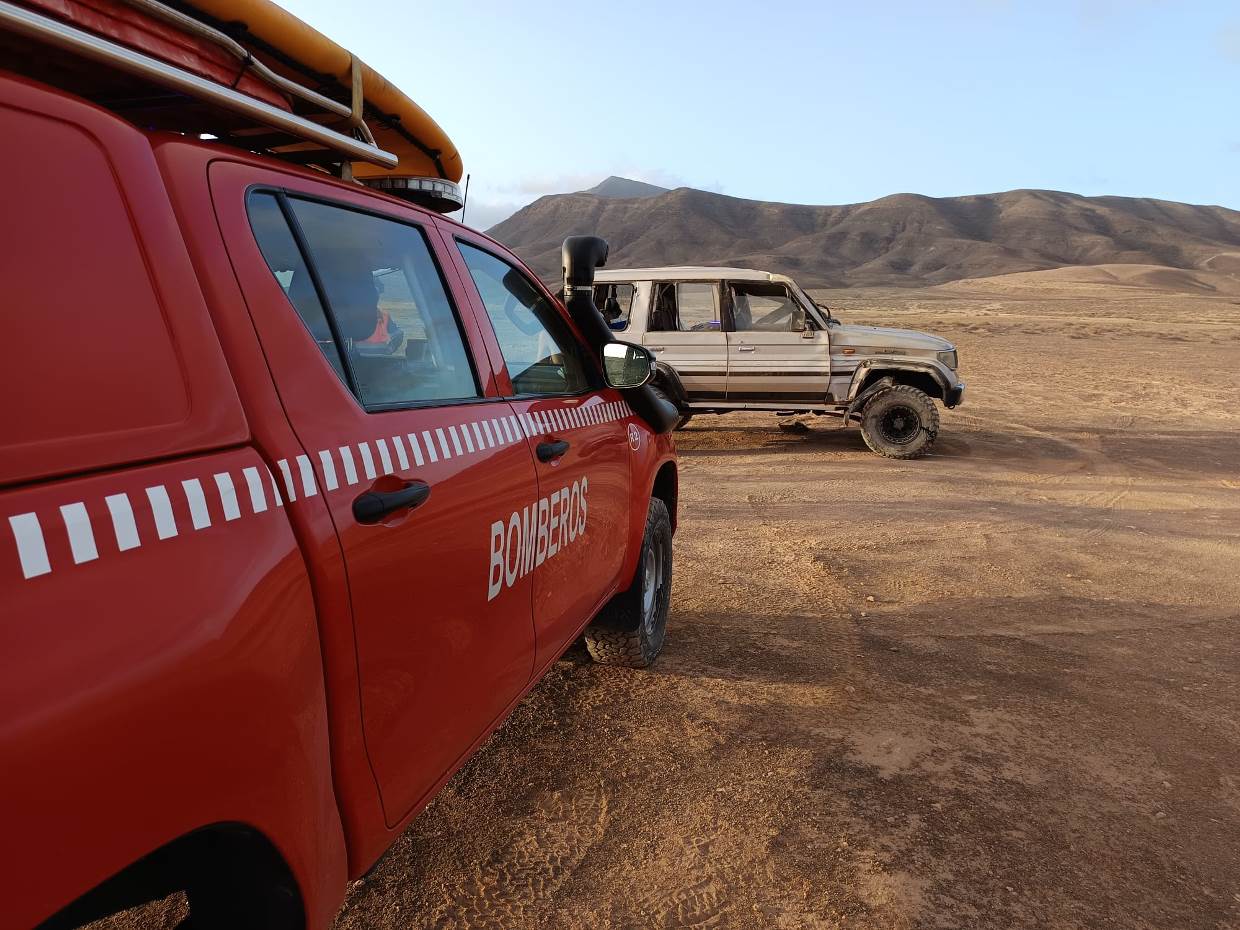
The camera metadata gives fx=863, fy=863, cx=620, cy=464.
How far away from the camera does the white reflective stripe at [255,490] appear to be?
1.36 metres

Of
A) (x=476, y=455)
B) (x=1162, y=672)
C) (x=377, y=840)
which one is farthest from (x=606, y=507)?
(x=1162, y=672)

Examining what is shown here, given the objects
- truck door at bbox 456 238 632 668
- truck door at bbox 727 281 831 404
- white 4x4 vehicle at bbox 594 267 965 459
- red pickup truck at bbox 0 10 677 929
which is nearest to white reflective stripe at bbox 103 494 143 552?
red pickup truck at bbox 0 10 677 929

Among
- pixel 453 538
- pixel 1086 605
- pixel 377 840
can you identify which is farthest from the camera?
pixel 1086 605

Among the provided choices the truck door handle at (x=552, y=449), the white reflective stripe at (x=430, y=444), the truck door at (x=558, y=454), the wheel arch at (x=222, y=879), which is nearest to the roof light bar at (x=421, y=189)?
the truck door at (x=558, y=454)

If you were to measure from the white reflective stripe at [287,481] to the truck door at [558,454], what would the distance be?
2.46 ft

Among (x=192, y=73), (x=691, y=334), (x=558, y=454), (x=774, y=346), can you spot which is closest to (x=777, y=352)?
(x=774, y=346)

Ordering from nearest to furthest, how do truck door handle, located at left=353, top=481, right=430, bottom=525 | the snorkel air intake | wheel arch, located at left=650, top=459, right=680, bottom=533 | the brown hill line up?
truck door handle, located at left=353, top=481, right=430, bottom=525 → the snorkel air intake → wheel arch, located at left=650, top=459, right=680, bottom=533 → the brown hill

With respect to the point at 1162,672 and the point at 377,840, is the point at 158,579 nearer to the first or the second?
the point at 377,840

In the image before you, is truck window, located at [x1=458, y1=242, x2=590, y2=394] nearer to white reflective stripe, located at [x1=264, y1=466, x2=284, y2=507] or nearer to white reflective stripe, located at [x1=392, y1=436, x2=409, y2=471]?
white reflective stripe, located at [x1=392, y1=436, x2=409, y2=471]

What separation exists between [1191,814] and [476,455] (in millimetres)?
2639

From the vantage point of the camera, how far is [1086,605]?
193 inches

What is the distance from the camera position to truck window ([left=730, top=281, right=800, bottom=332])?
9727mm

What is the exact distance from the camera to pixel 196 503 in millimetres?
1253

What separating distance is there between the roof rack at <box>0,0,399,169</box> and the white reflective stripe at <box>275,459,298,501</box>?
0.66m
